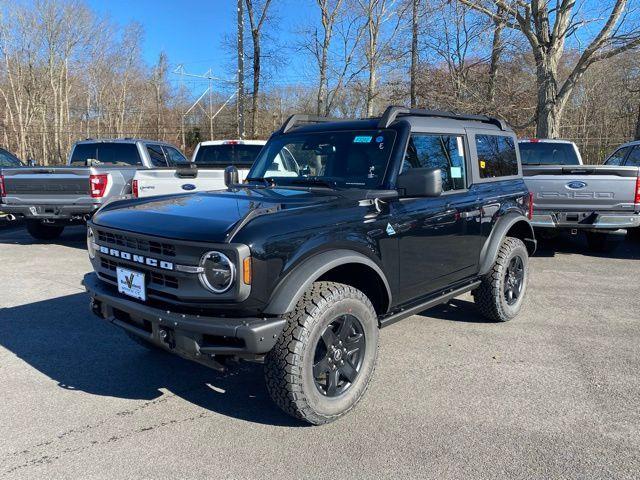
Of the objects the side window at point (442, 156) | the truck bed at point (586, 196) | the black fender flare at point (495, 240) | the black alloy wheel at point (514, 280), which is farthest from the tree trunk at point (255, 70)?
the side window at point (442, 156)

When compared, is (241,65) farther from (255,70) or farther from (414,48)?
(414,48)

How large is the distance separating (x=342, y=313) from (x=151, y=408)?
1.50m

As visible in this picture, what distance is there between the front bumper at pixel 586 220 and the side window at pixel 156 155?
24.9ft

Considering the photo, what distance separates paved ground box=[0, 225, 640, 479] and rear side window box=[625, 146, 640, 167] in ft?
18.0

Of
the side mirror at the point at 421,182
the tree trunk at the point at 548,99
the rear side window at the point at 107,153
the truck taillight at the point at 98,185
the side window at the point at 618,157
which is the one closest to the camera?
the side mirror at the point at 421,182

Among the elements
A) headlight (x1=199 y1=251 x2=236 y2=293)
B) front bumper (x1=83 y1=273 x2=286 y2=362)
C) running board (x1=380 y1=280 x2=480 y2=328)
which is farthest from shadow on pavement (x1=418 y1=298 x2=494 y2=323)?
headlight (x1=199 y1=251 x2=236 y2=293)

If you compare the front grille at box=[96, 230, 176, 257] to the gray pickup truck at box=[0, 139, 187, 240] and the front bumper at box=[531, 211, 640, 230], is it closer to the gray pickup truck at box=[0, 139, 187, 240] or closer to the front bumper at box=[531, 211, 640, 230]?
the gray pickup truck at box=[0, 139, 187, 240]

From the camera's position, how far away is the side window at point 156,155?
1061cm

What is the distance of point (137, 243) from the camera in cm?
310

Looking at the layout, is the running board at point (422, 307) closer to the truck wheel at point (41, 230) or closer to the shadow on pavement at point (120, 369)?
the shadow on pavement at point (120, 369)

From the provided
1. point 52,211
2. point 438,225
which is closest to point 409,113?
point 438,225

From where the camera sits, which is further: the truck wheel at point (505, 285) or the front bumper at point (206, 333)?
the truck wheel at point (505, 285)

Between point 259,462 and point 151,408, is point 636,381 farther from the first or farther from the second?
point 151,408

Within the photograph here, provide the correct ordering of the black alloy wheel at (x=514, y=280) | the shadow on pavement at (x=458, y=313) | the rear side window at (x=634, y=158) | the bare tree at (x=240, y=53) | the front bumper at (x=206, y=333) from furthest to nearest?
1. the bare tree at (x=240, y=53)
2. the rear side window at (x=634, y=158)
3. the shadow on pavement at (x=458, y=313)
4. the black alloy wheel at (x=514, y=280)
5. the front bumper at (x=206, y=333)
